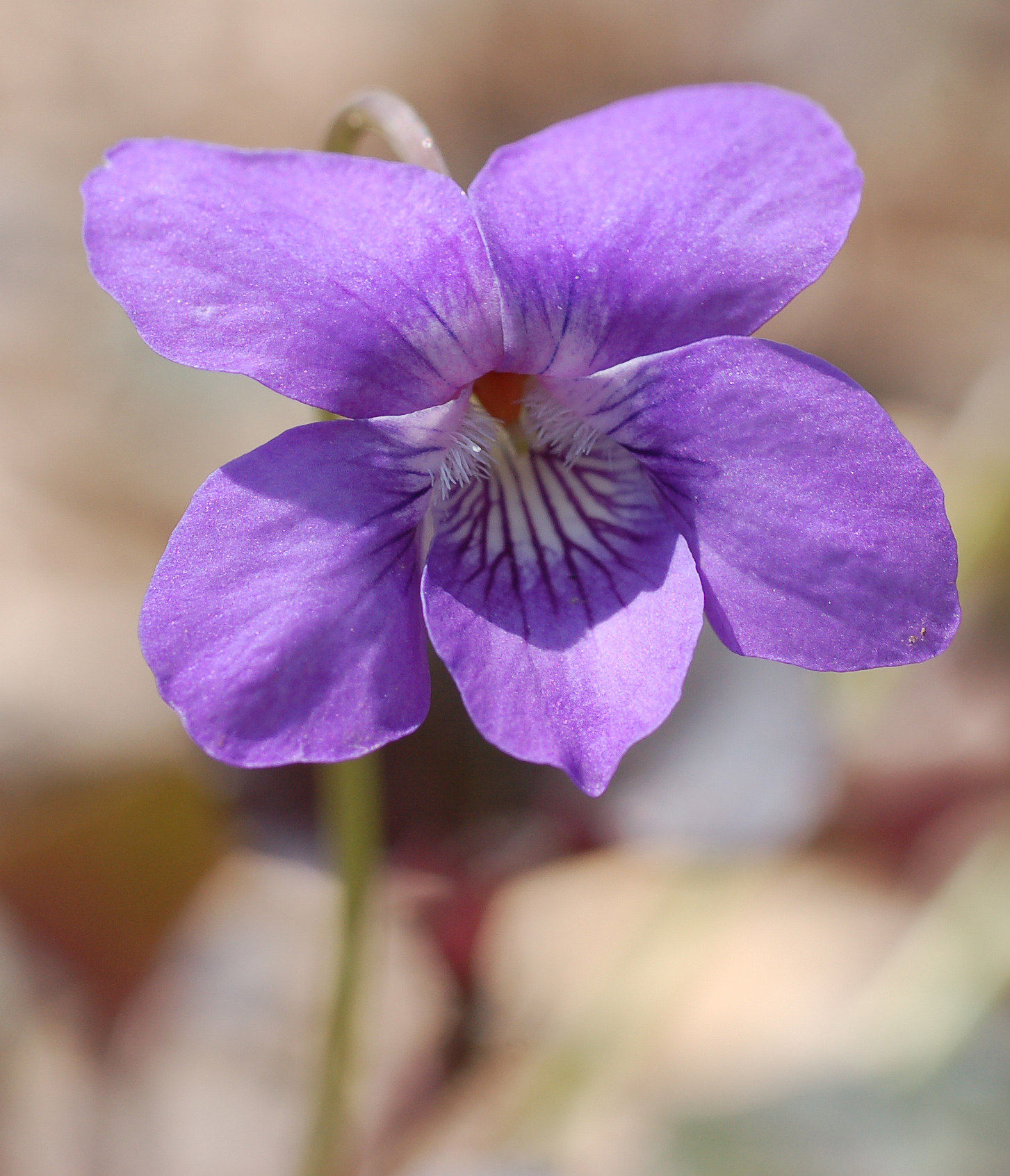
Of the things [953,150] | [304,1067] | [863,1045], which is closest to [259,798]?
[304,1067]

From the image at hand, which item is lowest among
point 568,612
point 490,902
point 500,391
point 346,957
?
point 490,902

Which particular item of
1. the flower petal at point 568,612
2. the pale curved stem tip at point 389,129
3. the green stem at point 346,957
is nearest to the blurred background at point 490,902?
the green stem at point 346,957

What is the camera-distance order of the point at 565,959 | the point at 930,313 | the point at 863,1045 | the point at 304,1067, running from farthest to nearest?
the point at 930,313 → the point at 565,959 → the point at 304,1067 → the point at 863,1045

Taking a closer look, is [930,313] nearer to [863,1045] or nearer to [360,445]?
[863,1045]

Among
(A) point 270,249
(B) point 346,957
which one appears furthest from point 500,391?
(B) point 346,957

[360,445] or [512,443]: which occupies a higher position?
[360,445]

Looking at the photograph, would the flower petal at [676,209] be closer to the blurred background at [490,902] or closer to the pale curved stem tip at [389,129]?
the pale curved stem tip at [389,129]

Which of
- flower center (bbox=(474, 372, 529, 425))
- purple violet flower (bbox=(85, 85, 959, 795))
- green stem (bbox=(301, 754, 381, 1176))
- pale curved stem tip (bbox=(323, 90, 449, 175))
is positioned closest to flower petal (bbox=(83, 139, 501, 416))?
purple violet flower (bbox=(85, 85, 959, 795))

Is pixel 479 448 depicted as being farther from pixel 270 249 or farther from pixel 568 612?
pixel 270 249
